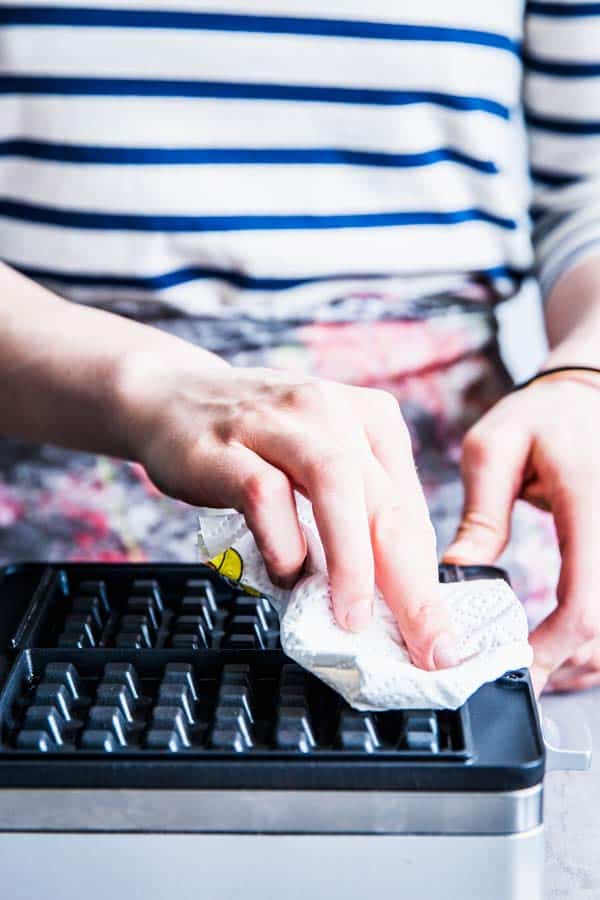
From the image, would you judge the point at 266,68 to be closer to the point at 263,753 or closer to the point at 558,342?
the point at 558,342

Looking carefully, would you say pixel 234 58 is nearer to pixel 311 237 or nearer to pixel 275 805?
pixel 311 237

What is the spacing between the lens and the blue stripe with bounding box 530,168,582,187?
118 centimetres

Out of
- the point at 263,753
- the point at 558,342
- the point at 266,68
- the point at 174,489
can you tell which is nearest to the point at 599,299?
the point at 558,342

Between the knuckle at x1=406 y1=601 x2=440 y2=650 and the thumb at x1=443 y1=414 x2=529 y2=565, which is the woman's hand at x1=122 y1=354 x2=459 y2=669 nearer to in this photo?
the knuckle at x1=406 y1=601 x2=440 y2=650

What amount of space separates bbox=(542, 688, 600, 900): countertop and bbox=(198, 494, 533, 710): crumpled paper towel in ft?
0.27

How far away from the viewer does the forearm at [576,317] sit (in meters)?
0.99

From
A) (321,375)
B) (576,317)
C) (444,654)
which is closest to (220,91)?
(321,375)

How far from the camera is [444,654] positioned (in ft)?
2.14

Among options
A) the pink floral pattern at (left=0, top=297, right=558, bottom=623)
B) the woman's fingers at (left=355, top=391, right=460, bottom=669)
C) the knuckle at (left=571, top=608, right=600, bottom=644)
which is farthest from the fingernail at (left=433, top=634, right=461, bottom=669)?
the pink floral pattern at (left=0, top=297, right=558, bottom=623)

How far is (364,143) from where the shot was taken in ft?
3.54

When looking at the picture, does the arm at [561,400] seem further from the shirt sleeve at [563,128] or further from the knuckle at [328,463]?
the knuckle at [328,463]

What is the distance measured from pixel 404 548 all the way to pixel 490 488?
23cm

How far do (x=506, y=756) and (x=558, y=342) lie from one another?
0.61 meters

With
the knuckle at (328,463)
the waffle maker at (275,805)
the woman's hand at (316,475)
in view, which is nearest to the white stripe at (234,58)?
the woman's hand at (316,475)
